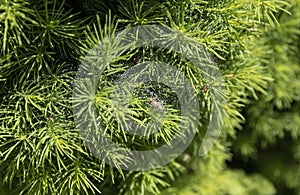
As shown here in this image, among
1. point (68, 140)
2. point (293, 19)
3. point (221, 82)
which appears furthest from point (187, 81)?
point (293, 19)

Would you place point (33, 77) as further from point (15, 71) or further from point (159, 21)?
point (159, 21)

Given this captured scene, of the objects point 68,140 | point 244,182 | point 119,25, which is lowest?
point 244,182

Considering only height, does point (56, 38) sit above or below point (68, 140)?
above

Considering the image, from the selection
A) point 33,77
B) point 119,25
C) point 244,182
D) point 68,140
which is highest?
point 119,25

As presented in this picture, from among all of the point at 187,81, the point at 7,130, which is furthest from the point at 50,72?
the point at 187,81

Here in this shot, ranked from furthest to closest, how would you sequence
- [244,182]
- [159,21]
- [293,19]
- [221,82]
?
[244,182] < [293,19] < [221,82] < [159,21]

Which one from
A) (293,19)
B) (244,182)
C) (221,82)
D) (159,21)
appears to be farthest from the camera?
(244,182)

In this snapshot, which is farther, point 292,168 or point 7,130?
point 292,168

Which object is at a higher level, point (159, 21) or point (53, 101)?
point (159, 21)

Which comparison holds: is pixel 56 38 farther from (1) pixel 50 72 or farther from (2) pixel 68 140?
(2) pixel 68 140
